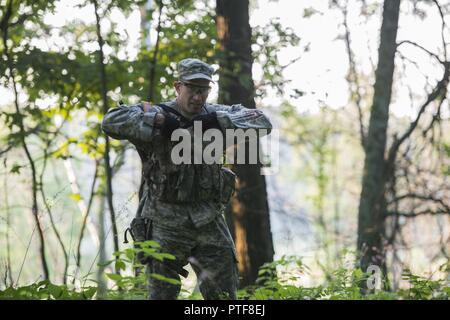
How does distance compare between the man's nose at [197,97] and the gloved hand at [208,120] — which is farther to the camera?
the man's nose at [197,97]

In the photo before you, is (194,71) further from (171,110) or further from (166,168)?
(166,168)

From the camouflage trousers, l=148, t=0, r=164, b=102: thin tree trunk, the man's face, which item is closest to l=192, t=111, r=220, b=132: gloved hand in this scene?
the man's face

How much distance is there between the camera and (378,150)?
1087 cm

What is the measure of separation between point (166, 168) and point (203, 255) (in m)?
0.71

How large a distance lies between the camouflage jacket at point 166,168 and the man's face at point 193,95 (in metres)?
0.11

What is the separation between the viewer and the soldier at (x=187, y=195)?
5.03m

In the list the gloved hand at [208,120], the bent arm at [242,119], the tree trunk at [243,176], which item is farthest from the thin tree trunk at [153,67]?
the gloved hand at [208,120]

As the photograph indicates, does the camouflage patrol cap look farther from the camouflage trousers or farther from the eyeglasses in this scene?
the camouflage trousers

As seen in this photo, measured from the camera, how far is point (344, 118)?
2694 centimetres

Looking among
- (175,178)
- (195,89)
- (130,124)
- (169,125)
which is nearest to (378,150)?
(195,89)

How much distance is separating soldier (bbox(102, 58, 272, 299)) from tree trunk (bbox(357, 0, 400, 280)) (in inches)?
226

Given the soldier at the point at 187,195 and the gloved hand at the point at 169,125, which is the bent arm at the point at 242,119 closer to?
the soldier at the point at 187,195

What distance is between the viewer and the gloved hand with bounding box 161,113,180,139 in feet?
16.1
